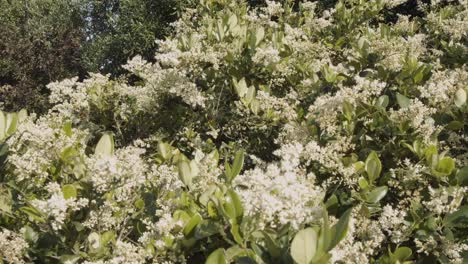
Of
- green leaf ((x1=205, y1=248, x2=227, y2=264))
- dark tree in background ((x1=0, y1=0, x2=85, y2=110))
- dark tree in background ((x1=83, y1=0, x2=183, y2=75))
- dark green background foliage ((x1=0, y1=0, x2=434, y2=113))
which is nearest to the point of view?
green leaf ((x1=205, y1=248, x2=227, y2=264))

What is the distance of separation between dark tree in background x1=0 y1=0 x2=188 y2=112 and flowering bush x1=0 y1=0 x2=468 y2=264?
A: 6.37 m

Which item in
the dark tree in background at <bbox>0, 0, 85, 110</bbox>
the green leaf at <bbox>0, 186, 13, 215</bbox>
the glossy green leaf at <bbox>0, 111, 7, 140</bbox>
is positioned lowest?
the dark tree in background at <bbox>0, 0, 85, 110</bbox>

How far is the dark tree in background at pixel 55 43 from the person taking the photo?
10.3 metres

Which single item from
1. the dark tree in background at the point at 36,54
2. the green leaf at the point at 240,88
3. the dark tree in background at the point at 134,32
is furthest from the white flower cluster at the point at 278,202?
the dark tree in background at the point at 36,54

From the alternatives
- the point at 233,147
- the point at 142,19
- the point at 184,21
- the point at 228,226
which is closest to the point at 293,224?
the point at 228,226

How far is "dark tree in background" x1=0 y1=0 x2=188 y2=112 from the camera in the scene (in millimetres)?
10258

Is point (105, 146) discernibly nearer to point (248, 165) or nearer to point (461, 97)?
point (248, 165)

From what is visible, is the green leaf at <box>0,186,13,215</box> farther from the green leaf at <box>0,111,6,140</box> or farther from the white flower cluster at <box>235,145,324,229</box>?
the white flower cluster at <box>235,145,324,229</box>

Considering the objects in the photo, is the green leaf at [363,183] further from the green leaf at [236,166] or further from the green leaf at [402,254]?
the green leaf at [236,166]

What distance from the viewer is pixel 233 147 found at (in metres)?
3.27

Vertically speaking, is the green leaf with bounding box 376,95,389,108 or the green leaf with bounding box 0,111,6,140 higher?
the green leaf with bounding box 0,111,6,140

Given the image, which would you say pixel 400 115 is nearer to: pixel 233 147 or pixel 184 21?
pixel 233 147

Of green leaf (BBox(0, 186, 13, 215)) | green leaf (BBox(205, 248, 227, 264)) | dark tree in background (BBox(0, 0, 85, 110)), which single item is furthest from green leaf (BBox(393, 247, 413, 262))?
dark tree in background (BBox(0, 0, 85, 110))

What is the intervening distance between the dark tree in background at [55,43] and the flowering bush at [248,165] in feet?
20.9
